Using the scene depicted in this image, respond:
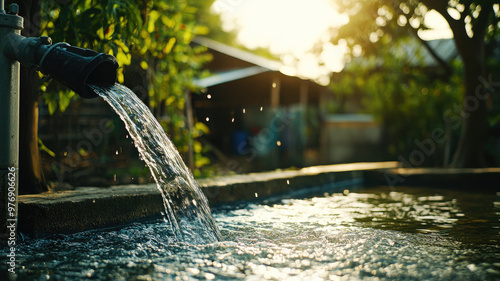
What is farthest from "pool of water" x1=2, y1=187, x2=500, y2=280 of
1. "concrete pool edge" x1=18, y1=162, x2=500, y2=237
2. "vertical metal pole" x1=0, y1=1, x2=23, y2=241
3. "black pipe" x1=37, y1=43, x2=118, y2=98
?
"black pipe" x1=37, y1=43, x2=118, y2=98

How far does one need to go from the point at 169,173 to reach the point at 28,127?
1226 millimetres

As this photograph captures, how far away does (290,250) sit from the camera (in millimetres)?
3363

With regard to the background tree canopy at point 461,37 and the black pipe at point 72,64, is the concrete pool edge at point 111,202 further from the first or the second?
the background tree canopy at point 461,37

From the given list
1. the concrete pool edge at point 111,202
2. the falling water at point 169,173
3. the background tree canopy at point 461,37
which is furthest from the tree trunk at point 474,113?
the falling water at point 169,173

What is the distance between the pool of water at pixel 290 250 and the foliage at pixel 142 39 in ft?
5.55

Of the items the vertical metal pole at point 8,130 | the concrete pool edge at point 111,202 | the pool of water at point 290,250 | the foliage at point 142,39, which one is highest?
the foliage at point 142,39

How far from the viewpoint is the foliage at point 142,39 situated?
14.4 feet

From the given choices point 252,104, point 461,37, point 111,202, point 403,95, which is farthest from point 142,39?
point 403,95

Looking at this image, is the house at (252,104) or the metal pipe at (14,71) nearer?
the metal pipe at (14,71)

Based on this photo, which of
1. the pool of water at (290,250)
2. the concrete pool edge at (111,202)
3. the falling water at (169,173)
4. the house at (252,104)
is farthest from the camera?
the house at (252,104)

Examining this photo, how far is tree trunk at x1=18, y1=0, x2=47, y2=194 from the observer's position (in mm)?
4332

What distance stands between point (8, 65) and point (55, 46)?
0.34 metres

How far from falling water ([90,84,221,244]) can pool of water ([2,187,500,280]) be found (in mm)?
150

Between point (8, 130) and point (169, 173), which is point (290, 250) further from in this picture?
point (8, 130)
